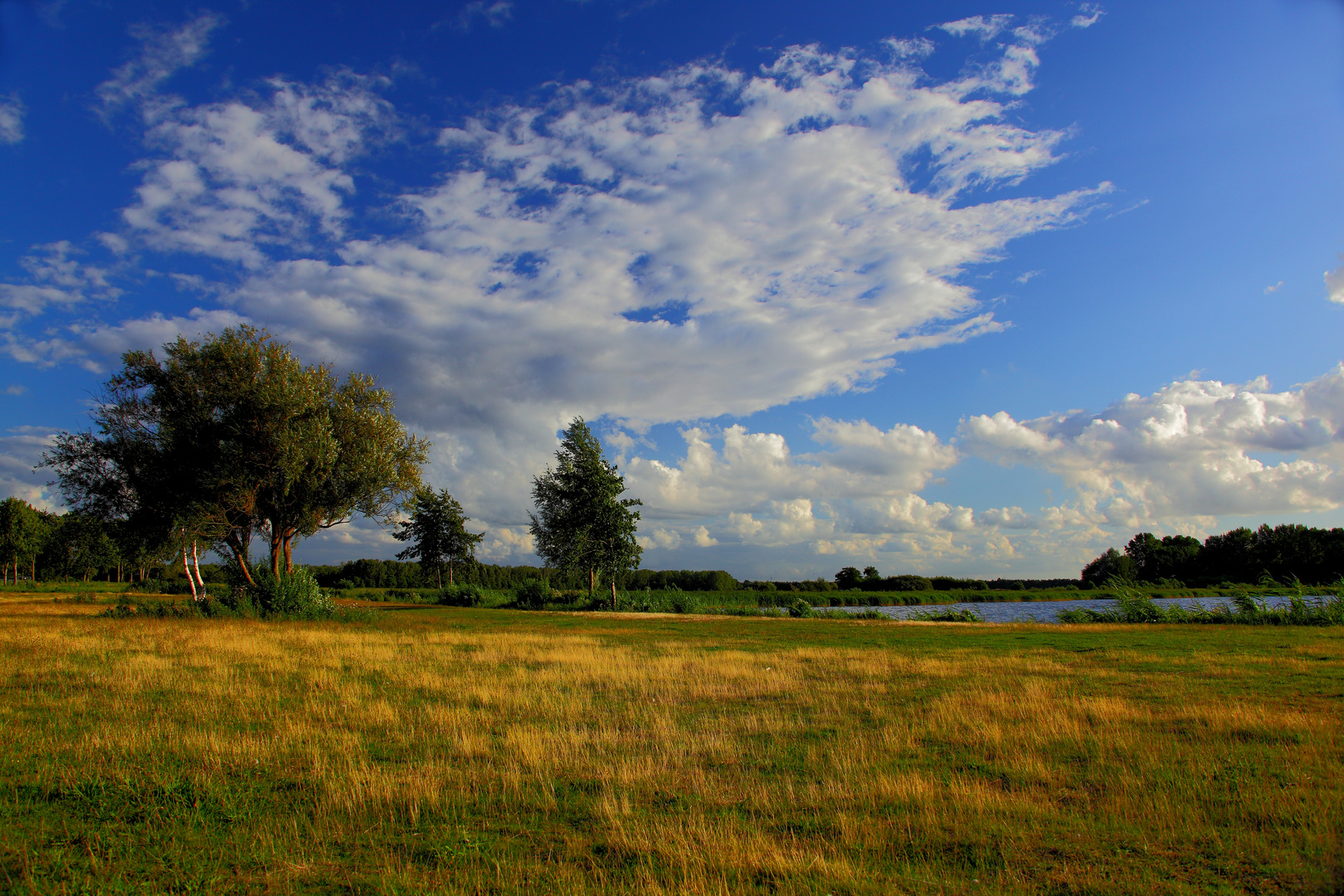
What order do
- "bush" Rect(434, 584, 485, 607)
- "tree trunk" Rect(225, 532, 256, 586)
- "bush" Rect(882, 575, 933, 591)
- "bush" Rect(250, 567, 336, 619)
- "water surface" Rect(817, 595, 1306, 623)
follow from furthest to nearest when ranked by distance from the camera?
"bush" Rect(882, 575, 933, 591)
"bush" Rect(434, 584, 485, 607)
"water surface" Rect(817, 595, 1306, 623)
"tree trunk" Rect(225, 532, 256, 586)
"bush" Rect(250, 567, 336, 619)

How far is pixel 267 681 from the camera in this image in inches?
579

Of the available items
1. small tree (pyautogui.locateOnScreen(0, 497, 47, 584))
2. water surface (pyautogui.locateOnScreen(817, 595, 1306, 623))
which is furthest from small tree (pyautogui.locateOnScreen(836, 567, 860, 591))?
small tree (pyautogui.locateOnScreen(0, 497, 47, 584))

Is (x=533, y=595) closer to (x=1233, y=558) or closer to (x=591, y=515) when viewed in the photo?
(x=591, y=515)

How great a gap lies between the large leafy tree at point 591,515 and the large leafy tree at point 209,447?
62.5ft

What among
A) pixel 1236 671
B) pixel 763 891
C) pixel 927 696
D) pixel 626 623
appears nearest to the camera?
pixel 763 891

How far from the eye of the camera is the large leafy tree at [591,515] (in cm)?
5266

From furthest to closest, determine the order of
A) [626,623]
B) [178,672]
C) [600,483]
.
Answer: [600,483]
[626,623]
[178,672]

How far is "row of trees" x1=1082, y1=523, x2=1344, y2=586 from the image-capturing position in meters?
93.0

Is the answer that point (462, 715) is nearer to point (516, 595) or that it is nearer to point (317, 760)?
point (317, 760)

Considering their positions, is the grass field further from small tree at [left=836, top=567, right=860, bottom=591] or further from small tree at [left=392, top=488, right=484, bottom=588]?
small tree at [left=836, top=567, right=860, bottom=591]

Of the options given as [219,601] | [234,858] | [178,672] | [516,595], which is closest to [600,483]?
[516,595]

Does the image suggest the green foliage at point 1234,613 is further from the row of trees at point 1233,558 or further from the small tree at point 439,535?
the small tree at point 439,535

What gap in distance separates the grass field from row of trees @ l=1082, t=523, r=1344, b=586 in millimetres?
80316

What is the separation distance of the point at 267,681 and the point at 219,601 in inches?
930
